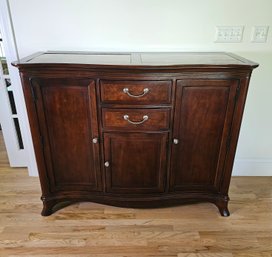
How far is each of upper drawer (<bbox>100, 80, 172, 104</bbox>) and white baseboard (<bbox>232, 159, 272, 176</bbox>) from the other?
1.14 metres

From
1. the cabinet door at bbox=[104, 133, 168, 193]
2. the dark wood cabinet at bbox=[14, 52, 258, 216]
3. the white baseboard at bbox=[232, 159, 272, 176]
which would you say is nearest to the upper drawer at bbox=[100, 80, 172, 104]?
the dark wood cabinet at bbox=[14, 52, 258, 216]

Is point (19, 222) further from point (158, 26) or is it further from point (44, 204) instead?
point (158, 26)

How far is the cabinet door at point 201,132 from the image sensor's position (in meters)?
1.28

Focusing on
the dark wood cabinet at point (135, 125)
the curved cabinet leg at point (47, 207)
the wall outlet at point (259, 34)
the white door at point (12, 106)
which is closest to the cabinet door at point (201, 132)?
the dark wood cabinet at point (135, 125)

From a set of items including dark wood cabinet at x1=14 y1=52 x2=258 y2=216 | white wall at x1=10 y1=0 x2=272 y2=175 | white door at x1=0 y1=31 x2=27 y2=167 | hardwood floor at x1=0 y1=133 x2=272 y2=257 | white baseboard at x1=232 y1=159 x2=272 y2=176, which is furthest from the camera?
white baseboard at x1=232 y1=159 x2=272 y2=176

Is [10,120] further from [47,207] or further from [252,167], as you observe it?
[252,167]

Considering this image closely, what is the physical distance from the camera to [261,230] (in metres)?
1.51

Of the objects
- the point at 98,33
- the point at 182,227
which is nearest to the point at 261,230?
the point at 182,227

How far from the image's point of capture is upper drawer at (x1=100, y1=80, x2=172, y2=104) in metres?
1.25

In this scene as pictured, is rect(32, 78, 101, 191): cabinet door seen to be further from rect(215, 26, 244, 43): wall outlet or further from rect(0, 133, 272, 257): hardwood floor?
rect(215, 26, 244, 43): wall outlet

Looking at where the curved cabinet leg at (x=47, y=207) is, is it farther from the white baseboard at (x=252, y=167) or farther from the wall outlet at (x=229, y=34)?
the wall outlet at (x=229, y=34)

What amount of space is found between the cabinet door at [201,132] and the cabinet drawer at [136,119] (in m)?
0.08

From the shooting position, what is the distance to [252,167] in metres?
2.04

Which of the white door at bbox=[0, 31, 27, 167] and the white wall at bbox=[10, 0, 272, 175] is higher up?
the white wall at bbox=[10, 0, 272, 175]
